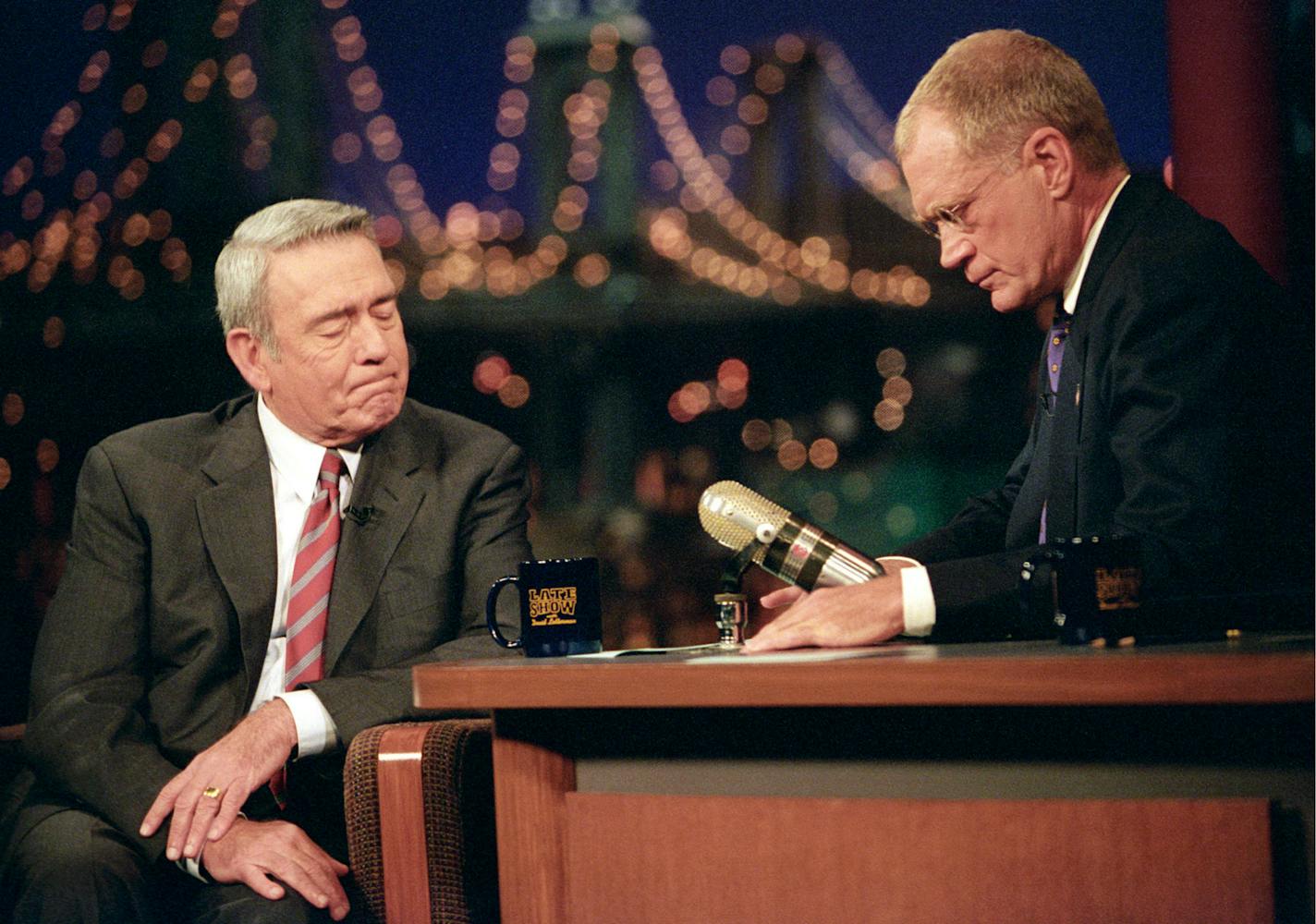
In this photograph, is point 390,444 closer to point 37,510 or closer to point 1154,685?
point 1154,685

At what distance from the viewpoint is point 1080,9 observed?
3189mm

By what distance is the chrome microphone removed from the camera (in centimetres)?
Answer: 148

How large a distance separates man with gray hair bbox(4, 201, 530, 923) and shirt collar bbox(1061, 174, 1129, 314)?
0.91 metres

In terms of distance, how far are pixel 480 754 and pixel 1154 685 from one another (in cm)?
90

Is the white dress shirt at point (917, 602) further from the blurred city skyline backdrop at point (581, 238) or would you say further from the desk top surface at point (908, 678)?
the blurred city skyline backdrop at point (581, 238)

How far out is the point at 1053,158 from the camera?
1.82 meters

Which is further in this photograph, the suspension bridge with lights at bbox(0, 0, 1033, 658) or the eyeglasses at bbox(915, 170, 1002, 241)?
the suspension bridge with lights at bbox(0, 0, 1033, 658)

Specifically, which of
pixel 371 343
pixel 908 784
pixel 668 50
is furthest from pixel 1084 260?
pixel 668 50

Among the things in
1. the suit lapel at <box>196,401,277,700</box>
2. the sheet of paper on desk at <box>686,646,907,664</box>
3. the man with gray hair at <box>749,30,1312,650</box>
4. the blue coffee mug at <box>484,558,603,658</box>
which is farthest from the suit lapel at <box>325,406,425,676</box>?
the sheet of paper on desk at <box>686,646,907,664</box>

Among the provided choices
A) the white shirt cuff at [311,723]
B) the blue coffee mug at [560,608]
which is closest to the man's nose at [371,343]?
the white shirt cuff at [311,723]

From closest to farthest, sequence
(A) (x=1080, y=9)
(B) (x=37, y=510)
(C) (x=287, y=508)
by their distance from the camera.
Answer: (C) (x=287, y=508) < (A) (x=1080, y=9) < (B) (x=37, y=510)

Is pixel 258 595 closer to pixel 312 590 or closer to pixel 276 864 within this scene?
pixel 312 590

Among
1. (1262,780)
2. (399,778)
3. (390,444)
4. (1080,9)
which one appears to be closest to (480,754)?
(399,778)

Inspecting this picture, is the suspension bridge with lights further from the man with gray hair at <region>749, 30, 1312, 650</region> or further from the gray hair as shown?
the man with gray hair at <region>749, 30, 1312, 650</region>
